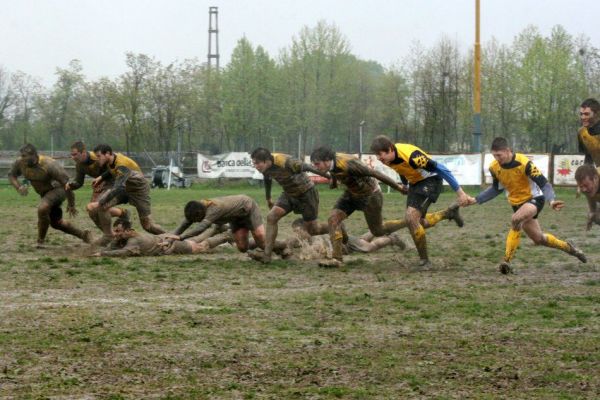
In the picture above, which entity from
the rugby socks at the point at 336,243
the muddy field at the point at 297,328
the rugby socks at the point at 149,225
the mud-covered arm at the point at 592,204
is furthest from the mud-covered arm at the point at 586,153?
the rugby socks at the point at 149,225

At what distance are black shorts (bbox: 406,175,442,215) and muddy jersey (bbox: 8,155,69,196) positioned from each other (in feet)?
21.5

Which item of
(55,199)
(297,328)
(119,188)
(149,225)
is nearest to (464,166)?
(149,225)

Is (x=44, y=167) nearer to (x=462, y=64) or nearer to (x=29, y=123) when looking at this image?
(x=462, y=64)

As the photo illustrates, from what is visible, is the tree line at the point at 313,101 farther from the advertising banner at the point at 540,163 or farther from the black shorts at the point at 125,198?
the black shorts at the point at 125,198

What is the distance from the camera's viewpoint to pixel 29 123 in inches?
2714

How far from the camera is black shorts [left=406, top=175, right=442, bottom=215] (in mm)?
13066

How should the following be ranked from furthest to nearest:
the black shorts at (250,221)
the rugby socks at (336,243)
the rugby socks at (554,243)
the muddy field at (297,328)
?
the black shorts at (250,221) < the rugby socks at (336,243) < the rugby socks at (554,243) < the muddy field at (297,328)

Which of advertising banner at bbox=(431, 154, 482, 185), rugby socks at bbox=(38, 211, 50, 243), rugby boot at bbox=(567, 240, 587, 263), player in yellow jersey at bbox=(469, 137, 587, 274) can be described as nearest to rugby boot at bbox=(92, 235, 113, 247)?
rugby socks at bbox=(38, 211, 50, 243)

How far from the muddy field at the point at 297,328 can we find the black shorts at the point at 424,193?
92 centimetres

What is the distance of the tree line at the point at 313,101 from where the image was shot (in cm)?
5619

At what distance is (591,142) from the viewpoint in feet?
47.4

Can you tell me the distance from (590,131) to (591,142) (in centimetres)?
18

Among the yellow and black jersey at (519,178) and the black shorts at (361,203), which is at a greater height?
the yellow and black jersey at (519,178)

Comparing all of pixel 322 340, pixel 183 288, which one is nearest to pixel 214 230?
pixel 183 288
